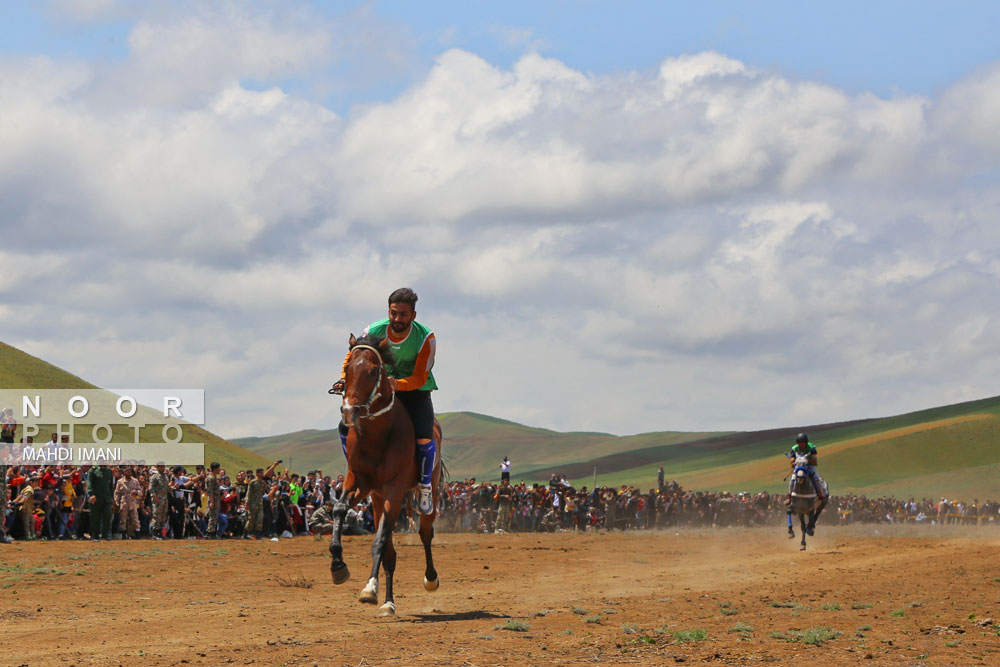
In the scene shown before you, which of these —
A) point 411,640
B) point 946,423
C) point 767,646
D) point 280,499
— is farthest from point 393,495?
point 946,423

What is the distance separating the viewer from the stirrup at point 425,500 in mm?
15736

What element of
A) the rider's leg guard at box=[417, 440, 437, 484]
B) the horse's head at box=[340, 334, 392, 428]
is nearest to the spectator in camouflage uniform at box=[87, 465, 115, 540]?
the rider's leg guard at box=[417, 440, 437, 484]

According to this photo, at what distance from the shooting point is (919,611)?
1576cm

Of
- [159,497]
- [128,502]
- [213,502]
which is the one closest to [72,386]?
[213,502]

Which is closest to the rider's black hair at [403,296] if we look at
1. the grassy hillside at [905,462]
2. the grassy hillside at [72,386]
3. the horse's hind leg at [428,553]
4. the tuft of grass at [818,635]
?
the horse's hind leg at [428,553]

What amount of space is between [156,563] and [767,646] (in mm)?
16279

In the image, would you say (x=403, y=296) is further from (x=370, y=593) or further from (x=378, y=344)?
(x=370, y=593)

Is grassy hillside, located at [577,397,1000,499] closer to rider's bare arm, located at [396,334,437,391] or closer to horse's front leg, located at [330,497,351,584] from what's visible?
rider's bare arm, located at [396,334,437,391]

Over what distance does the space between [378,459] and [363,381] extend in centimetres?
126

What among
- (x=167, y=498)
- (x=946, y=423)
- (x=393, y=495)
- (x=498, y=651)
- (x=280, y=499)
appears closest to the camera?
(x=498, y=651)

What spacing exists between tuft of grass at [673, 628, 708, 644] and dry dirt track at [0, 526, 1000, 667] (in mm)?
76

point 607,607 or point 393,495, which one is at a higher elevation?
point 393,495

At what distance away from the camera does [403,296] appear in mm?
15203

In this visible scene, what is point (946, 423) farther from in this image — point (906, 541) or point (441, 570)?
point (441, 570)
